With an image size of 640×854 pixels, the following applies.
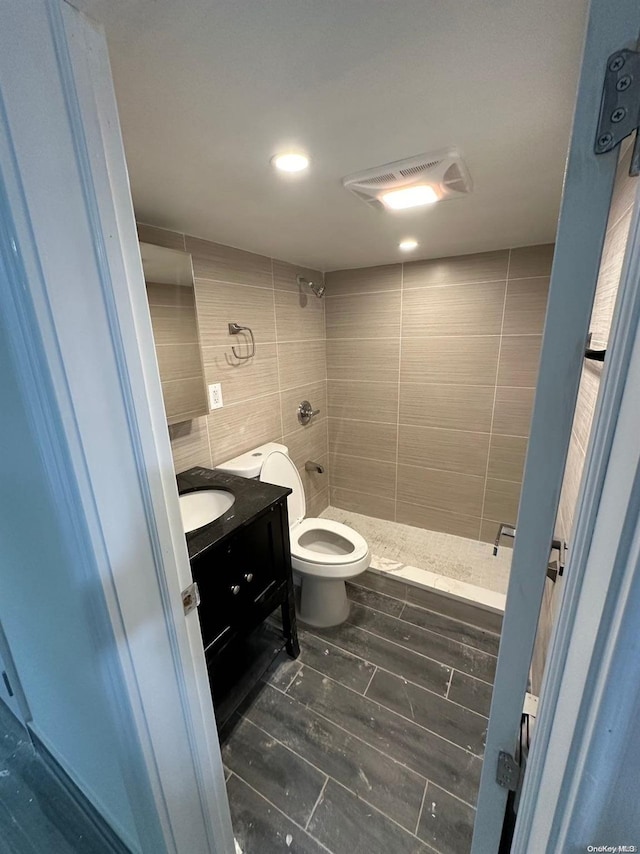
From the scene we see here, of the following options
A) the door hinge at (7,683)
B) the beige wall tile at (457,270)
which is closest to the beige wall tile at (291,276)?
the beige wall tile at (457,270)

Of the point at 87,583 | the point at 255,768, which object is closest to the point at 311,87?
the point at 87,583

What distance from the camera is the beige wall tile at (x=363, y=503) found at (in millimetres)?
2652

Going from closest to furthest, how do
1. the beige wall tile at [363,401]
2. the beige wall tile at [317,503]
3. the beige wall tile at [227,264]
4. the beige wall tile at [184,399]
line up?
1. the beige wall tile at [184,399]
2. the beige wall tile at [227,264]
3. the beige wall tile at [363,401]
4. the beige wall tile at [317,503]

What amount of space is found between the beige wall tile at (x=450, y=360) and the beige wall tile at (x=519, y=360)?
5 centimetres

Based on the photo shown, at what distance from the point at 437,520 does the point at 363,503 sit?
60 cm

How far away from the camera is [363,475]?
2.68 metres

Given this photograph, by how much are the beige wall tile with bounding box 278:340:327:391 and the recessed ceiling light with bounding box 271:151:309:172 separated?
1177 mm

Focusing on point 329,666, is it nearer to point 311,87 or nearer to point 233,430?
point 233,430

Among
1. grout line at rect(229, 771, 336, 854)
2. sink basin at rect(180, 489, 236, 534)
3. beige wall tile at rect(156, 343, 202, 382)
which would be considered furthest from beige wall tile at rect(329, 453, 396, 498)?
grout line at rect(229, 771, 336, 854)

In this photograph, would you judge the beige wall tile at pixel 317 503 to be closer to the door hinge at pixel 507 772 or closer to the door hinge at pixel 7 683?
the door hinge at pixel 7 683

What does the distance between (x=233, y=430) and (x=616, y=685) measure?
1674mm

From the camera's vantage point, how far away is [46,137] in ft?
1.43

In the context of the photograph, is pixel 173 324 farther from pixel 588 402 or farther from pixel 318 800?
pixel 318 800

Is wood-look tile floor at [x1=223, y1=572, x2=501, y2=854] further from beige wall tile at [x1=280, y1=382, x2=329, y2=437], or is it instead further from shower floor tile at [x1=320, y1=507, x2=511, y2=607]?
beige wall tile at [x1=280, y1=382, x2=329, y2=437]
